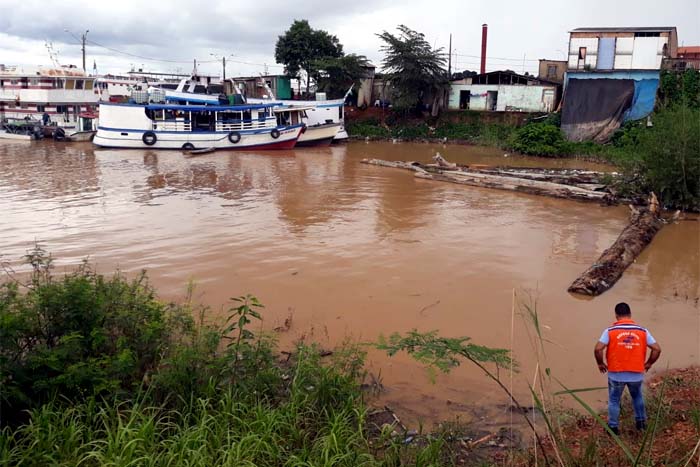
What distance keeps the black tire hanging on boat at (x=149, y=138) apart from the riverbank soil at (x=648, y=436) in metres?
25.7

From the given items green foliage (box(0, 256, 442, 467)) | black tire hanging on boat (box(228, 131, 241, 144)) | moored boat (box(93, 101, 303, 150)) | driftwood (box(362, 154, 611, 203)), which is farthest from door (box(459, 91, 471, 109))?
green foliage (box(0, 256, 442, 467))

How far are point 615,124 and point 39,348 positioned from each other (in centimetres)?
2860

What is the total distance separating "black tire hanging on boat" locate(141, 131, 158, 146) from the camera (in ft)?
88.7

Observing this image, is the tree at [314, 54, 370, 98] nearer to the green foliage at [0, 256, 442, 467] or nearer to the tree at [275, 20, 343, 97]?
the tree at [275, 20, 343, 97]

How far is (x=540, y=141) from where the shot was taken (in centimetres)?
2592

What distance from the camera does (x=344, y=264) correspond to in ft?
30.3

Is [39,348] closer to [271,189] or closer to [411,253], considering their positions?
[411,253]

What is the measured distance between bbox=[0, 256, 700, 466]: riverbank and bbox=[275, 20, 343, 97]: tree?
34681mm

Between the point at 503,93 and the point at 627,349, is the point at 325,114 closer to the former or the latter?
the point at 503,93

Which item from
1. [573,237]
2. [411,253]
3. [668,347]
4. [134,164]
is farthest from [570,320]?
[134,164]

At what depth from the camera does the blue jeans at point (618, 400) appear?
14.2 feet

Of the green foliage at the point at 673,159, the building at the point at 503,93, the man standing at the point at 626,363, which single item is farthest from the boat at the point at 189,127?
the man standing at the point at 626,363

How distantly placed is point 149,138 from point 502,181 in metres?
17.8

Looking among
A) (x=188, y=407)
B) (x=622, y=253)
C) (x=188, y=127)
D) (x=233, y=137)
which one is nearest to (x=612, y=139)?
(x=233, y=137)
